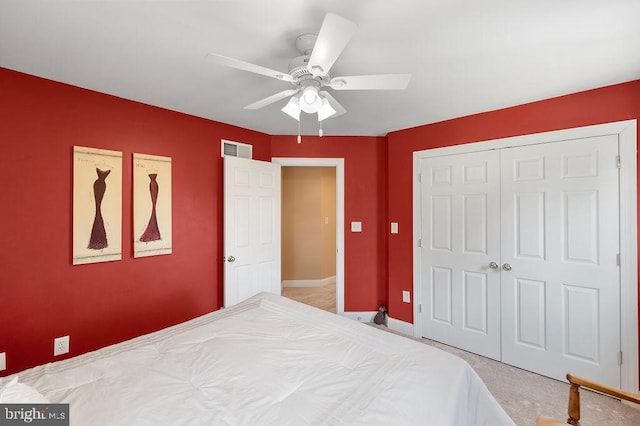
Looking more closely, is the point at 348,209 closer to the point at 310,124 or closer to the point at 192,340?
the point at 310,124

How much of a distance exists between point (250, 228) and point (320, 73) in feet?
7.05

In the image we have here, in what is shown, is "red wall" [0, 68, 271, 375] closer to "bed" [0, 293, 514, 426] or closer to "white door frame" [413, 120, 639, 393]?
"bed" [0, 293, 514, 426]

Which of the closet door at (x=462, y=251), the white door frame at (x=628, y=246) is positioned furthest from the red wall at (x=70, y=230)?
the white door frame at (x=628, y=246)

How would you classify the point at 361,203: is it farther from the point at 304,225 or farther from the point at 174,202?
the point at 174,202

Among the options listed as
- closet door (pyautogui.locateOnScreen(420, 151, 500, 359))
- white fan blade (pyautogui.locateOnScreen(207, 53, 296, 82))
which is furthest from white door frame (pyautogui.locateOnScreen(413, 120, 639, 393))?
white fan blade (pyautogui.locateOnScreen(207, 53, 296, 82))

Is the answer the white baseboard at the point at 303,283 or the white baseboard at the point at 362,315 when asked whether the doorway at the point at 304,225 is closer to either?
the white baseboard at the point at 303,283

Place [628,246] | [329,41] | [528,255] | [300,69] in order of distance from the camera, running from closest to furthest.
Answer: [329,41]
[300,69]
[628,246]
[528,255]

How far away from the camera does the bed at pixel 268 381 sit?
1.01 metres

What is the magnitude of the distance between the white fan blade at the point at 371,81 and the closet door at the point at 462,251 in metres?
1.74

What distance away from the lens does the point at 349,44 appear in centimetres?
161

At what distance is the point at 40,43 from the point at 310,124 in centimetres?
209

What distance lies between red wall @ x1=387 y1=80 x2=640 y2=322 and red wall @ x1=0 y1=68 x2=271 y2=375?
2.15m

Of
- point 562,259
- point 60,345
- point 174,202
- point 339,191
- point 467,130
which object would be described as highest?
point 467,130

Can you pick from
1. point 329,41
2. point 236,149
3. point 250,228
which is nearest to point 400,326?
point 250,228
